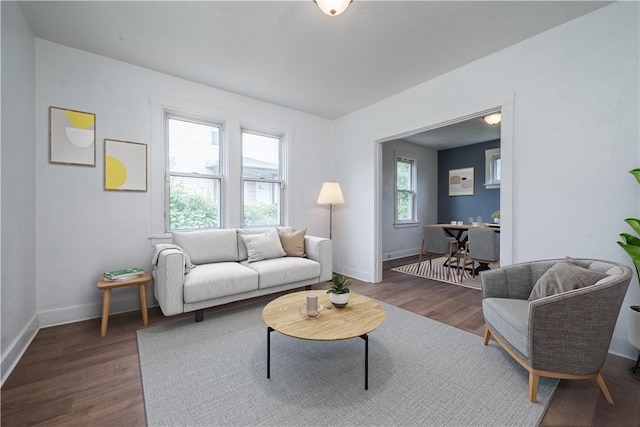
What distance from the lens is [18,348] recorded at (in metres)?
1.96

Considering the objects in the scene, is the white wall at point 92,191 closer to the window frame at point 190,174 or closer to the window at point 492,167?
the window frame at point 190,174

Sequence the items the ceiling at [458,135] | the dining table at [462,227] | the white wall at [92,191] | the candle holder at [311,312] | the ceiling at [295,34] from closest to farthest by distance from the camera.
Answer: the candle holder at [311,312] < the ceiling at [295,34] < the white wall at [92,191] < the dining table at [462,227] < the ceiling at [458,135]

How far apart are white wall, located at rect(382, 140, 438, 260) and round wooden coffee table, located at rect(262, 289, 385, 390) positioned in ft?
12.7

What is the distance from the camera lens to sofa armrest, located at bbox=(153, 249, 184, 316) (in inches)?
92.1

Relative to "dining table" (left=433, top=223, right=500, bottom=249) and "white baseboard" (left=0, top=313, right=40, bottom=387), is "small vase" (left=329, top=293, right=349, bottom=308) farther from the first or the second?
"dining table" (left=433, top=223, right=500, bottom=249)

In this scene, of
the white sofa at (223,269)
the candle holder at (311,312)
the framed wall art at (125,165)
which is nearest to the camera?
the candle holder at (311,312)

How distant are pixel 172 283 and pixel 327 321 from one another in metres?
1.50

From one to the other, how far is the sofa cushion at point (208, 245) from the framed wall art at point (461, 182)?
5.48 metres

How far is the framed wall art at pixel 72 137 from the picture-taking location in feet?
8.25

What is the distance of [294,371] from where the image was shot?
5.84 feet

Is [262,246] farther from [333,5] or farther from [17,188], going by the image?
[333,5]

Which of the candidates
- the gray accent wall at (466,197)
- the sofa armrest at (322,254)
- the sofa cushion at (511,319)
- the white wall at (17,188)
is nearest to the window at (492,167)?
the gray accent wall at (466,197)

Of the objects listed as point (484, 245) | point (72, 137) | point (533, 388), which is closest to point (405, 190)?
point (484, 245)

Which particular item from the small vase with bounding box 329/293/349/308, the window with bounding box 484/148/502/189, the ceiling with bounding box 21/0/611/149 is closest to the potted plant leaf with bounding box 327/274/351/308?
the small vase with bounding box 329/293/349/308
